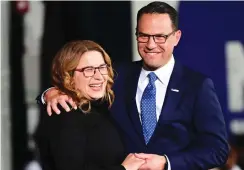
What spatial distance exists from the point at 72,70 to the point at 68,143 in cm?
37

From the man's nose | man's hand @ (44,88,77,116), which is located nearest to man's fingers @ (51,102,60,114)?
man's hand @ (44,88,77,116)

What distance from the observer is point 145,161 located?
262 cm

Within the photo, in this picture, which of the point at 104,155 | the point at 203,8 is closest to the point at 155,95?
the point at 104,155

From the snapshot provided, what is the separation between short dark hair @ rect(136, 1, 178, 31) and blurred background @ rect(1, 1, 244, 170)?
0.56 feet

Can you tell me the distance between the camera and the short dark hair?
104 inches

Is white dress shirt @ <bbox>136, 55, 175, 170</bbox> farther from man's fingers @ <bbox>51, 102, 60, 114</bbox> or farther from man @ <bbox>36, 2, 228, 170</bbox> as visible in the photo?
man's fingers @ <bbox>51, 102, 60, 114</bbox>

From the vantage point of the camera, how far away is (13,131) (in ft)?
9.87

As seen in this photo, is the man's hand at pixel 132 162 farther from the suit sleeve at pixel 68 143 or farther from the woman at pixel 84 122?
the suit sleeve at pixel 68 143

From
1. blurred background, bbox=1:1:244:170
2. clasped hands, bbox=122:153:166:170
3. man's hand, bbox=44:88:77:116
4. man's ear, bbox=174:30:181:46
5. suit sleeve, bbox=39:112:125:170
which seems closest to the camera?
suit sleeve, bbox=39:112:125:170

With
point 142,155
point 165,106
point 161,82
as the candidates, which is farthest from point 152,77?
point 142,155

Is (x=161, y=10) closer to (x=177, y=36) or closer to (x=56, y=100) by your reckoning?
(x=177, y=36)

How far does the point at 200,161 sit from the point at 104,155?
1.66ft

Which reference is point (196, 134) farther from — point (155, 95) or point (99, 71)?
point (99, 71)

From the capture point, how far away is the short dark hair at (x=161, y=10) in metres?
2.64
